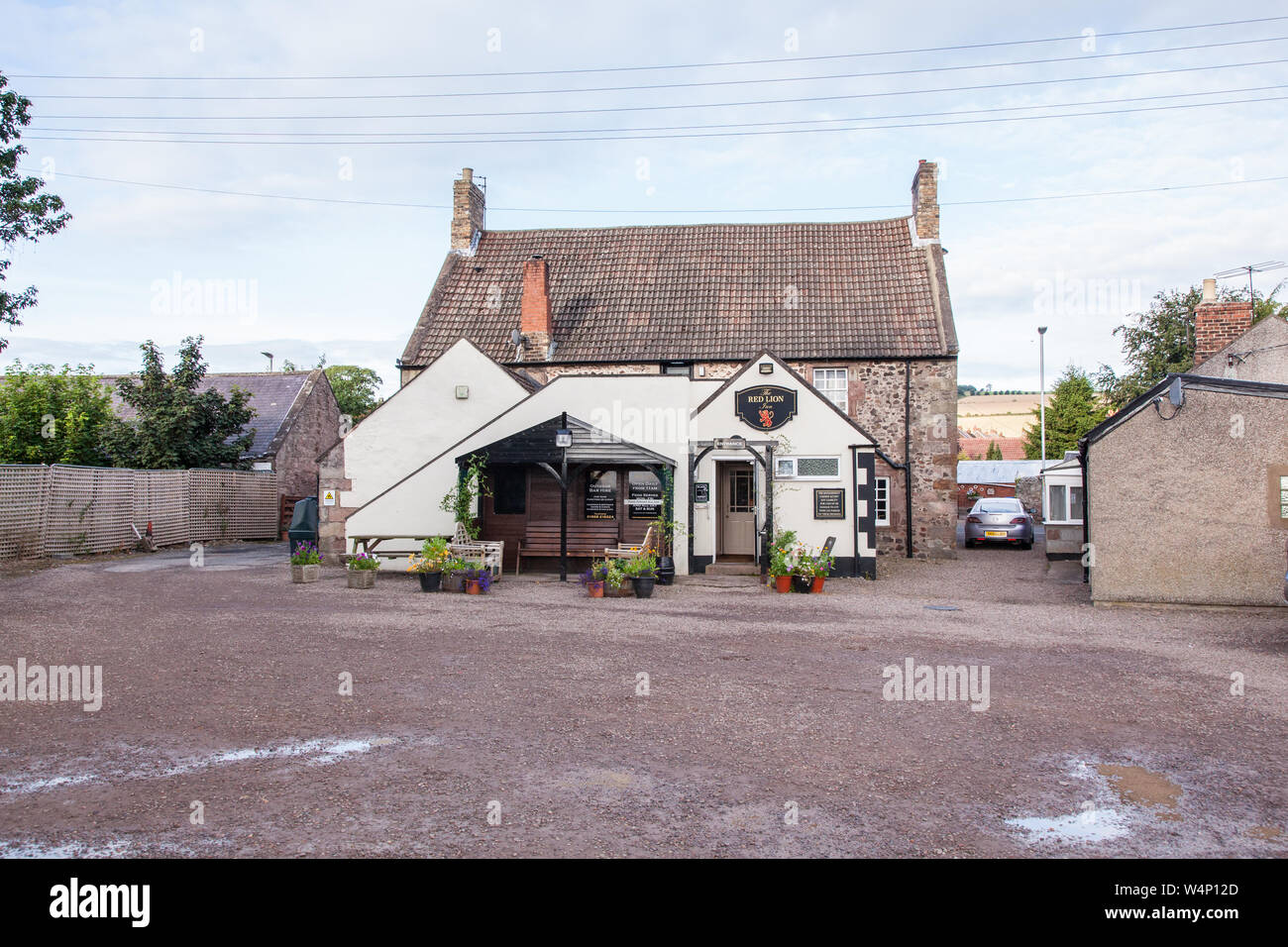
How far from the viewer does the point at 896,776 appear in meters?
5.69

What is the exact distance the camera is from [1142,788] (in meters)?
5.50

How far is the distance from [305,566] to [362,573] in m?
1.67

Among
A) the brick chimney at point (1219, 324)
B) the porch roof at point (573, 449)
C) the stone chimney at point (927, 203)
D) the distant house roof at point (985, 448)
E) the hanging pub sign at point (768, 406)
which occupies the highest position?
the stone chimney at point (927, 203)

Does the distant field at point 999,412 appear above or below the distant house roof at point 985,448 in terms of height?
above

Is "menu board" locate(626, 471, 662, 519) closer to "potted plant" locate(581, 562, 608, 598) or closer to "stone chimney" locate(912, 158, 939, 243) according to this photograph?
"potted plant" locate(581, 562, 608, 598)

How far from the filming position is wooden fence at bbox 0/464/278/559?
20.6 m

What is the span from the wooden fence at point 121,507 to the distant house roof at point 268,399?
1.96 metres

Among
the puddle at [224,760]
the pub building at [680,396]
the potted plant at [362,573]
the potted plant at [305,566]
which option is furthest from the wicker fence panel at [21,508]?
the puddle at [224,760]

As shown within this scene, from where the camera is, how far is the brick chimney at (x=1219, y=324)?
22.8m

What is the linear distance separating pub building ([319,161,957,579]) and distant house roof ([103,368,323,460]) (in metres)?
11.3

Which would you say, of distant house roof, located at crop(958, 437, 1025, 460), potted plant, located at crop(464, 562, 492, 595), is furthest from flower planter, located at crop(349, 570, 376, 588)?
distant house roof, located at crop(958, 437, 1025, 460)

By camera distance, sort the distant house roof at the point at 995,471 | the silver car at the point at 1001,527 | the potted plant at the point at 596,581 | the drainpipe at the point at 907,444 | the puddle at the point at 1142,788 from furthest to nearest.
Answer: the distant house roof at the point at 995,471 < the silver car at the point at 1001,527 < the drainpipe at the point at 907,444 < the potted plant at the point at 596,581 < the puddle at the point at 1142,788

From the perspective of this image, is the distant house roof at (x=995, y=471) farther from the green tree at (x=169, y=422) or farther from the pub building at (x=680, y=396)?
the green tree at (x=169, y=422)

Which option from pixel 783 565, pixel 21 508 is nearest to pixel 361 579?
pixel 783 565
